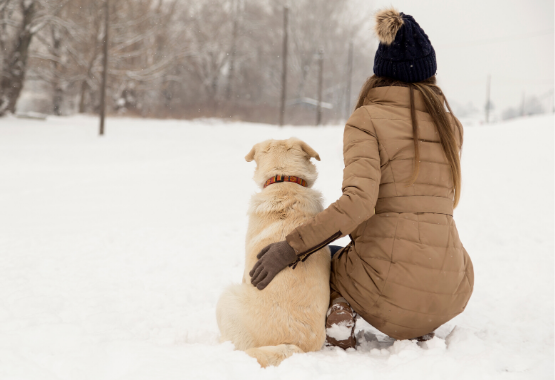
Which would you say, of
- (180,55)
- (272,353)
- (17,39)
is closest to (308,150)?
(272,353)

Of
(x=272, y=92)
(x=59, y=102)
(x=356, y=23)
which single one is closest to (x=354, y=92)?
(x=356, y=23)

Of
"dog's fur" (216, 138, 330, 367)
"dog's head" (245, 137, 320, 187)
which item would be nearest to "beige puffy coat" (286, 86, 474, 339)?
"dog's fur" (216, 138, 330, 367)

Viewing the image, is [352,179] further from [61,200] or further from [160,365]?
[61,200]

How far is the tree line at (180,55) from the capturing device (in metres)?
19.0

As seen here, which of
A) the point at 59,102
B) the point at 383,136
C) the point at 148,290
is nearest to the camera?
the point at 383,136

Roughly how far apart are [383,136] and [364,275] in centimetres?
79

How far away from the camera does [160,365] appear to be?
2057 mm

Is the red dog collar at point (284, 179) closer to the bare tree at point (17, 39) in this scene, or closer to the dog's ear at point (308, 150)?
the dog's ear at point (308, 150)

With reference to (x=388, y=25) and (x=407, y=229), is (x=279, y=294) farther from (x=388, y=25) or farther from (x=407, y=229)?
(x=388, y=25)

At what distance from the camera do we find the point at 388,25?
88.0 inches

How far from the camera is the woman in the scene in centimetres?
218

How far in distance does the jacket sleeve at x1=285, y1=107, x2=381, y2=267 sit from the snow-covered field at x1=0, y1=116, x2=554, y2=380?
24.0 inches

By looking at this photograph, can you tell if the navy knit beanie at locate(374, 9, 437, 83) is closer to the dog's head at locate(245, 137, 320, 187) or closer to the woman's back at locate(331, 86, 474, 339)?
the woman's back at locate(331, 86, 474, 339)

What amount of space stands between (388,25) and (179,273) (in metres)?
3.35
